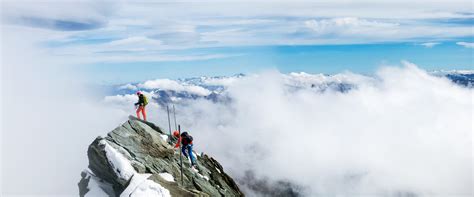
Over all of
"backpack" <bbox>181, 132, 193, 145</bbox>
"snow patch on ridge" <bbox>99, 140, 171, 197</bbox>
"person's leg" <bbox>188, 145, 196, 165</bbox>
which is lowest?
"snow patch on ridge" <bbox>99, 140, 171, 197</bbox>

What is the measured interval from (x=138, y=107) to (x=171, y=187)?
1723 centimetres

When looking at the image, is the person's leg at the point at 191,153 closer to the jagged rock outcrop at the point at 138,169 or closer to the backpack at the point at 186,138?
the jagged rock outcrop at the point at 138,169

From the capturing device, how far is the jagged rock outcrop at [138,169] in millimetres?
33031

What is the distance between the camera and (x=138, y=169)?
35.6 meters

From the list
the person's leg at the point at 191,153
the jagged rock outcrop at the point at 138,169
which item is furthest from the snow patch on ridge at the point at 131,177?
the person's leg at the point at 191,153

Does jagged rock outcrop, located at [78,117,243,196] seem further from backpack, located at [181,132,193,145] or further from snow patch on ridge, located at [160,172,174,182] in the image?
backpack, located at [181,132,193,145]

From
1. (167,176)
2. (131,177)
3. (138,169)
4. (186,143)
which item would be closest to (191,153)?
(186,143)

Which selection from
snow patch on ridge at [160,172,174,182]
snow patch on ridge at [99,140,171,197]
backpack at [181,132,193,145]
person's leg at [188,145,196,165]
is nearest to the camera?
snow patch on ridge at [99,140,171,197]

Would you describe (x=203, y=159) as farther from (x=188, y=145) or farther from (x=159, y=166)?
(x=159, y=166)

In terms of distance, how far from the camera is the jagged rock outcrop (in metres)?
33.0

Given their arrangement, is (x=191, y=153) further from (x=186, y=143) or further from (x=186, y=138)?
(x=186, y=138)

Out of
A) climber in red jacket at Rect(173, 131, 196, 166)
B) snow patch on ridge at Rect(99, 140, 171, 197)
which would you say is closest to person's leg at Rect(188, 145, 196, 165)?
climber in red jacket at Rect(173, 131, 196, 166)

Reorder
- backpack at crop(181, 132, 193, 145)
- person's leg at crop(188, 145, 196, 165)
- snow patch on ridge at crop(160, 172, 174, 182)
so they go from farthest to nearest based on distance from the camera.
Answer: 1. person's leg at crop(188, 145, 196, 165)
2. backpack at crop(181, 132, 193, 145)
3. snow patch on ridge at crop(160, 172, 174, 182)

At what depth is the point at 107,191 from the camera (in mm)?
36750
